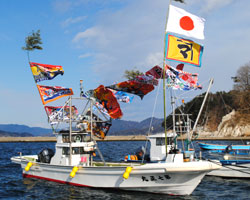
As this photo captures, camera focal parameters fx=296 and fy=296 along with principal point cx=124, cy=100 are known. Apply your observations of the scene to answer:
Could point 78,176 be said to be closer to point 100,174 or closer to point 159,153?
point 100,174

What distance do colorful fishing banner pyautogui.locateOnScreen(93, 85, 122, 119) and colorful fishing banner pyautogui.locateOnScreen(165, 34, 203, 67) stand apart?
17.3 feet

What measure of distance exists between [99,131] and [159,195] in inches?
263

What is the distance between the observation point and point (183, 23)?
691 inches

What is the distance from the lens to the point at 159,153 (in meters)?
25.0

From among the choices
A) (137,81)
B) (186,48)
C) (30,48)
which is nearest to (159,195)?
(137,81)

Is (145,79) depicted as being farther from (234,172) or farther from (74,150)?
(234,172)

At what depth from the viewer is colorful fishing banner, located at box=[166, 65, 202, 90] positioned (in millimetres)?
19531

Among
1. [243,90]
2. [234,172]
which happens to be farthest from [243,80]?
[234,172]

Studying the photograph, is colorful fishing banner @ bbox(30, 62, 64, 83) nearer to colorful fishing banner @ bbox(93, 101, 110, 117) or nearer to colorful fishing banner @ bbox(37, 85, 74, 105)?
colorful fishing banner @ bbox(37, 85, 74, 105)

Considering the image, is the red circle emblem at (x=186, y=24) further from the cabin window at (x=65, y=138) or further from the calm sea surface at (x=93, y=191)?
the cabin window at (x=65, y=138)

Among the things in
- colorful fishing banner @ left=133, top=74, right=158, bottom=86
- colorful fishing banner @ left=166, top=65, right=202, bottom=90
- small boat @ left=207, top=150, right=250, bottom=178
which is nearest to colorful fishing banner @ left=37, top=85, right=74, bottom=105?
colorful fishing banner @ left=133, top=74, right=158, bottom=86

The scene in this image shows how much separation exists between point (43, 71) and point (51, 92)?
5.78ft

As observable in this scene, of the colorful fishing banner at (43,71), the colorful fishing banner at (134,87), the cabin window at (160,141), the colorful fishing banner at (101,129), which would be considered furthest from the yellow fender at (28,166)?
the cabin window at (160,141)

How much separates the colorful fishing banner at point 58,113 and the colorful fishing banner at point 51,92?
97cm
